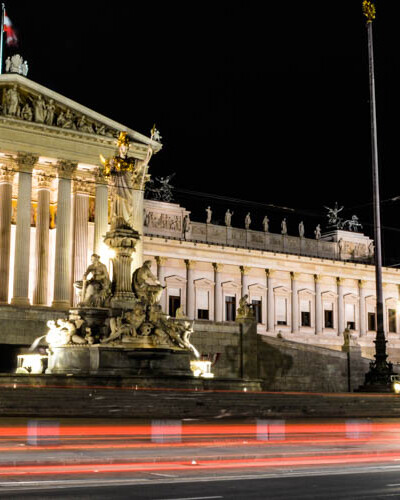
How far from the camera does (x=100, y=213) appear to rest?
6172 cm

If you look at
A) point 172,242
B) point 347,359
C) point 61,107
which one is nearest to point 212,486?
point 347,359

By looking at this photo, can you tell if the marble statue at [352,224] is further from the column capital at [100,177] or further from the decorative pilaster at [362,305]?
the column capital at [100,177]

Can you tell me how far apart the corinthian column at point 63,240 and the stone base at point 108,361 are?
78.1 ft

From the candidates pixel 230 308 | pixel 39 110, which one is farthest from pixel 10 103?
pixel 230 308

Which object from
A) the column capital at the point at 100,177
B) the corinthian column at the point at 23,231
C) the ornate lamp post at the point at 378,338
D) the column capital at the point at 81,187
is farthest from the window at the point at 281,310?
the ornate lamp post at the point at 378,338

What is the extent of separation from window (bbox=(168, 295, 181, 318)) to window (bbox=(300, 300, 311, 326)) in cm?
1446

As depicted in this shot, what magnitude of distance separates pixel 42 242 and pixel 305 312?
116 ft

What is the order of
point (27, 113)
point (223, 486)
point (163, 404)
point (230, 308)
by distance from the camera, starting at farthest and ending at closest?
point (230, 308) → point (27, 113) → point (163, 404) → point (223, 486)

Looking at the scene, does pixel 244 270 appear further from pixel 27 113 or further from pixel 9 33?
pixel 9 33

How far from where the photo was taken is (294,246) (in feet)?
288

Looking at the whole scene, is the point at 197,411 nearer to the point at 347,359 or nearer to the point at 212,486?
the point at 212,486

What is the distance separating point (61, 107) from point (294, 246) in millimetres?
34513

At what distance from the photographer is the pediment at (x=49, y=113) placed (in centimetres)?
5950

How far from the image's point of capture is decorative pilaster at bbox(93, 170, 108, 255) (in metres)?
61.1
